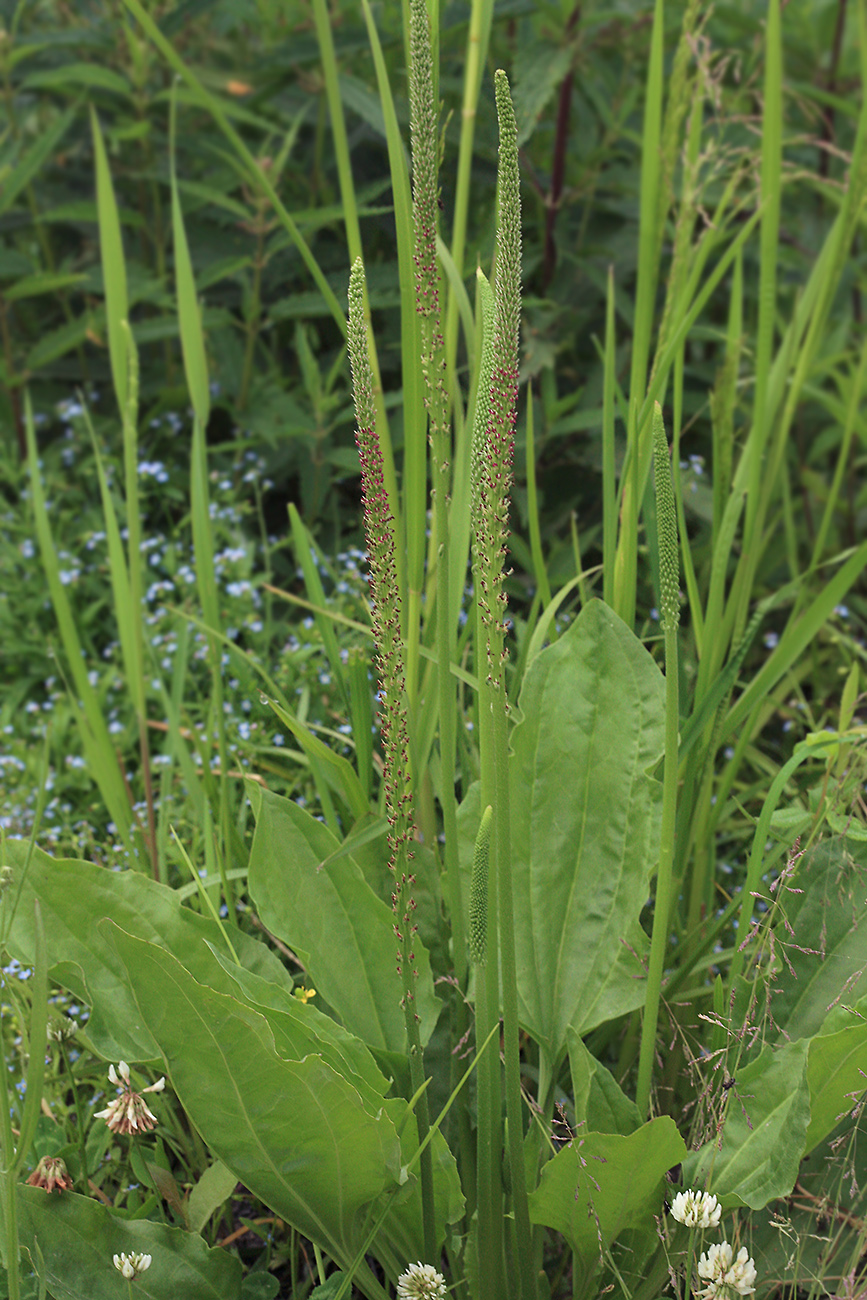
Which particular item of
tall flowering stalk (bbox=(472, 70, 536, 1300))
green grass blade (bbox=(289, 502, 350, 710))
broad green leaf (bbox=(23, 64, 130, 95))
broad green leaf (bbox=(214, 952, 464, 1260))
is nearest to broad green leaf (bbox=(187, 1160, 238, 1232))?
broad green leaf (bbox=(214, 952, 464, 1260))

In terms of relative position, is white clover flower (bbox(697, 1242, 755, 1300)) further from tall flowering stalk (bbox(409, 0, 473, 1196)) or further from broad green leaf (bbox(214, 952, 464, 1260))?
tall flowering stalk (bbox(409, 0, 473, 1196))

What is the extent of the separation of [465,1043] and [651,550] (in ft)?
2.09

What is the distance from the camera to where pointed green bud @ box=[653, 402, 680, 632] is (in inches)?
36.1

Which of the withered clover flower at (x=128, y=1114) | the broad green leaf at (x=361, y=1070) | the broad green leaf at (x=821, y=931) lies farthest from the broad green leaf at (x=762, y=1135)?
the withered clover flower at (x=128, y=1114)

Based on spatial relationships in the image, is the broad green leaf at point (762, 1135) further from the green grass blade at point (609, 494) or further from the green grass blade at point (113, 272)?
the green grass blade at point (113, 272)

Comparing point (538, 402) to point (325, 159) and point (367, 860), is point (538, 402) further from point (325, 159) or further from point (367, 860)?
point (367, 860)

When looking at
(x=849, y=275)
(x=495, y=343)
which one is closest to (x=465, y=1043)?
(x=495, y=343)

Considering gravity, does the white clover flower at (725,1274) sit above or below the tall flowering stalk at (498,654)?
below

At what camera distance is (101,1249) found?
105 cm

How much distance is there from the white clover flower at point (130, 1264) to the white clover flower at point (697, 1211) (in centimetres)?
48

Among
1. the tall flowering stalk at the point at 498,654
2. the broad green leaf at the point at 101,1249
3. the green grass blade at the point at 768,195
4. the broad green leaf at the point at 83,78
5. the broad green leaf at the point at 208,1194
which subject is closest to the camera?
the tall flowering stalk at the point at 498,654

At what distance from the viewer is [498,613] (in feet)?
2.92

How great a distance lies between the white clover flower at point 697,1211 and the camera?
3.28ft

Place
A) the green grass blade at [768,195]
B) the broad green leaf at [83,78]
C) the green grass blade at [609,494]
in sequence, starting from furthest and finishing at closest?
the broad green leaf at [83,78], the green grass blade at [768,195], the green grass blade at [609,494]
